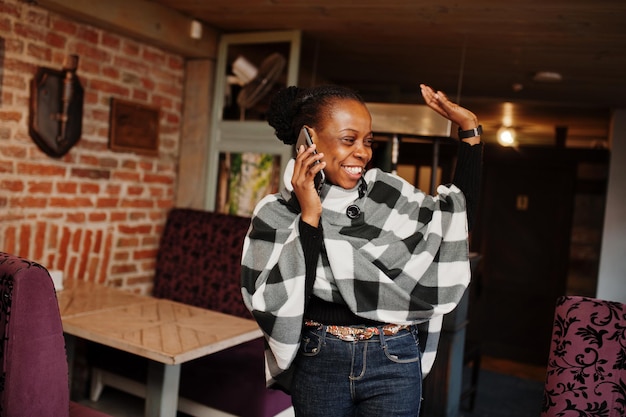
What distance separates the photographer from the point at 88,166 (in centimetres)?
322

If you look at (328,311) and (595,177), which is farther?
(595,177)

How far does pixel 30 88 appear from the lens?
9.37ft

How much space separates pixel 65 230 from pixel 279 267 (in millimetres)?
2131

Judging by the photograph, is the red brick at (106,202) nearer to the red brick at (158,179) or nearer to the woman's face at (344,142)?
the red brick at (158,179)

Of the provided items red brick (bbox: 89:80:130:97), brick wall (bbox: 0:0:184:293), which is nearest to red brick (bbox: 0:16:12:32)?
brick wall (bbox: 0:0:184:293)

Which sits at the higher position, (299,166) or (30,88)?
(30,88)

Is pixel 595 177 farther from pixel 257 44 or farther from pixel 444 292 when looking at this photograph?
pixel 444 292

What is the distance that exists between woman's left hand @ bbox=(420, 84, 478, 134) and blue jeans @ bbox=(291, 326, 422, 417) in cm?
53

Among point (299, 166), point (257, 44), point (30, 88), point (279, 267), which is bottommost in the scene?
point (279, 267)

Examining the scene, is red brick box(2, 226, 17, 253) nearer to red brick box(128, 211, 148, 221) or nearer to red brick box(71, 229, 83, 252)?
red brick box(71, 229, 83, 252)

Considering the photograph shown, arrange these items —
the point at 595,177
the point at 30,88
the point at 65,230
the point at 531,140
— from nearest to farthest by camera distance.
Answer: the point at 30,88, the point at 65,230, the point at 595,177, the point at 531,140

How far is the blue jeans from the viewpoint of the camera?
135 centimetres

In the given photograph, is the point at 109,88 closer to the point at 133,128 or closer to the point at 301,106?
the point at 133,128

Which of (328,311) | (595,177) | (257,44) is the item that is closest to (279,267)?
(328,311)
